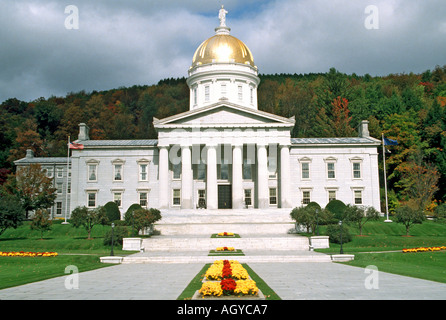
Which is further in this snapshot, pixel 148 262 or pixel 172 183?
pixel 172 183

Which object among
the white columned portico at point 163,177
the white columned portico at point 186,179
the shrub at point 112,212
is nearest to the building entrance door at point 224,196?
the white columned portico at point 186,179

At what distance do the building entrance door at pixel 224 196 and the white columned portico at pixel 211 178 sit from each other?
14.2 feet

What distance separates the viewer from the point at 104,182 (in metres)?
56.1

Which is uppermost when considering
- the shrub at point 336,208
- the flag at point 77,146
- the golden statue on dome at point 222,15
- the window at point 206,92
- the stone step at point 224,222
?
the golden statue on dome at point 222,15

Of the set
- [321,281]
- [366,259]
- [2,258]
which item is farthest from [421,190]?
[2,258]

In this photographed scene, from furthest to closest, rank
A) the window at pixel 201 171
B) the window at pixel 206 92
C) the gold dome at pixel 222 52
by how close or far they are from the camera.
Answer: the window at pixel 206 92 → the gold dome at pixel 222 52 → the window at pixel 201 171

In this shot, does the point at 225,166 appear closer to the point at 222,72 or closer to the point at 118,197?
the point at 222,72

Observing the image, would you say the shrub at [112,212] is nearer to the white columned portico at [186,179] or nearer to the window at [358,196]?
the white columned portico at [186,179]

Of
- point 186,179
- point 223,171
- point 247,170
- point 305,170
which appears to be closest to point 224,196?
point 223,171

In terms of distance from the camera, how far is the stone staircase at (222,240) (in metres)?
25.3

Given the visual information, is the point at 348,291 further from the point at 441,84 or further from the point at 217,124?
the point at 441,84

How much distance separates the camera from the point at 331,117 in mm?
81375

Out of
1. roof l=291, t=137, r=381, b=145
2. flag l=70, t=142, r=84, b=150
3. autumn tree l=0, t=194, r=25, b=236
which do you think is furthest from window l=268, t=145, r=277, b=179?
autumn tree l=0, t=194, r=25, b=236

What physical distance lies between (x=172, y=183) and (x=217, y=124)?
34.0 ft
